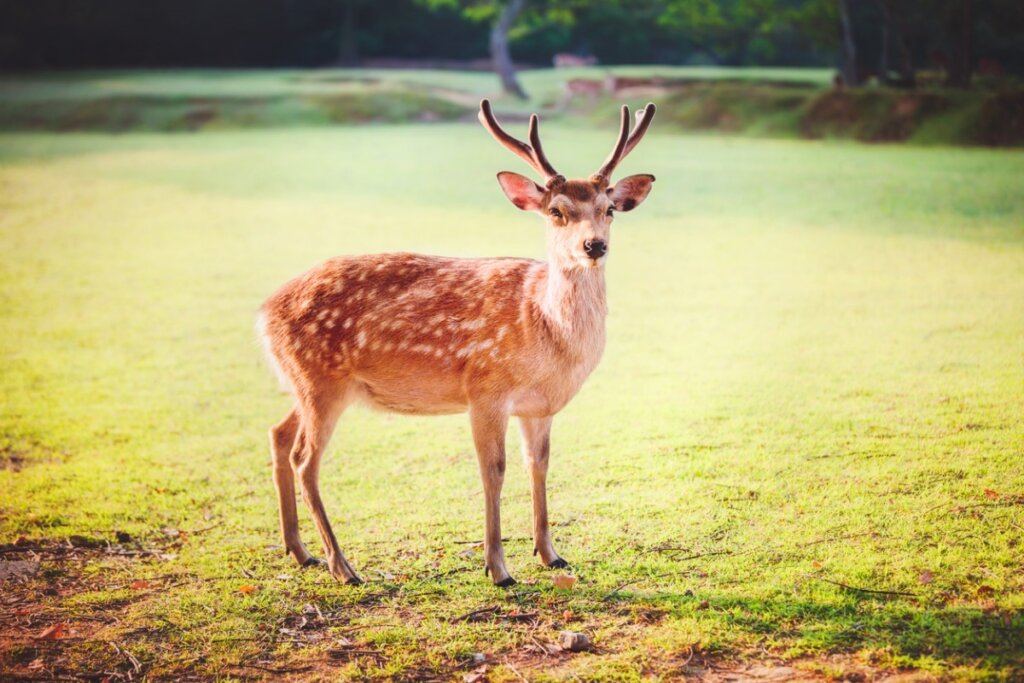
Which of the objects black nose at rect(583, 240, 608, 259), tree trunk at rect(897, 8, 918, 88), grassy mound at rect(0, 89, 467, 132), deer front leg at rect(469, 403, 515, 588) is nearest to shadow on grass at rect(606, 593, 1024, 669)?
deer front leg at rect(469, 403, 515, 588)

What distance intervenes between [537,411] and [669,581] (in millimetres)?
731

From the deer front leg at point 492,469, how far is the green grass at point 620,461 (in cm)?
10

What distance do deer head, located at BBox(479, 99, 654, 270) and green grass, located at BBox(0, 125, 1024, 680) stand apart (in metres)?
1.13

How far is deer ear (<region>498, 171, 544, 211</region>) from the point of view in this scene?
3.71 m

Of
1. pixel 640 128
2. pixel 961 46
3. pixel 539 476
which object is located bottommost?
pixel 539 476

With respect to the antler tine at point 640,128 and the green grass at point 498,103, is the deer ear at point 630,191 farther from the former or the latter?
the green grass at point 498,103

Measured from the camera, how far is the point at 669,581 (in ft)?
11.8

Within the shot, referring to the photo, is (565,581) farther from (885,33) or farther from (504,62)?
(504,62)

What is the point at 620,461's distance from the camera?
15.5ft

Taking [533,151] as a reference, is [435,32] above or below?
above

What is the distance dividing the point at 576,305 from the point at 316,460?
111cm

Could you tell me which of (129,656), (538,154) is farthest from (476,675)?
(538,154)

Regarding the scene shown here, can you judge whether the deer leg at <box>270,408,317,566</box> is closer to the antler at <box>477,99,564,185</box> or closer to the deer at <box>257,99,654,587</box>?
the deer at <box>257,99,654,587</box>

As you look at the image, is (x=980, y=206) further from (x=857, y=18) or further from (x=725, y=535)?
(x=857, y=18)
